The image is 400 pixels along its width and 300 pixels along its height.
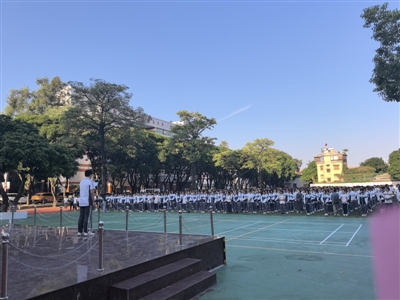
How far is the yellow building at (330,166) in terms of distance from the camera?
270ft

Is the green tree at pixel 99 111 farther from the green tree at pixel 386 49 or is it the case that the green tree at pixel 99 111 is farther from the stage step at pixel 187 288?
the stage step at pixel 187 288

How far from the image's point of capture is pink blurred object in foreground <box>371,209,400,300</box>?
544 cm

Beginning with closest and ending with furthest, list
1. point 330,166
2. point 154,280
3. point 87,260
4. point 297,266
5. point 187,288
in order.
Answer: point 154,280 → point 187,288 → point 87,260 → point 297,266 → point 330,166

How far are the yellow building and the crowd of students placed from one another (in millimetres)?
63610

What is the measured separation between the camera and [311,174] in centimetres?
8769

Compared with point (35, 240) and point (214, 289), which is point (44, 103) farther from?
point (214, 289)

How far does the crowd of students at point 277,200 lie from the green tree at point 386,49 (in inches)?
256

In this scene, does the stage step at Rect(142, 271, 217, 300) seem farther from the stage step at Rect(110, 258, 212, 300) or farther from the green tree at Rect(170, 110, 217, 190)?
the green tree at Rect(170, 110, 217, 190)

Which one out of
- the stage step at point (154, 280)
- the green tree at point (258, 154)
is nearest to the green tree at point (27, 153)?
the stage step at point (154, 280)

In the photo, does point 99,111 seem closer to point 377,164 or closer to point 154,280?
point 154,280

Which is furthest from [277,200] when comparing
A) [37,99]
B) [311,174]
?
[311,174]

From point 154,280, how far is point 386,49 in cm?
1307

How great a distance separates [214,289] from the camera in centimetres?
582

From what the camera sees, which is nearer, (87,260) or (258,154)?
(87,260)
